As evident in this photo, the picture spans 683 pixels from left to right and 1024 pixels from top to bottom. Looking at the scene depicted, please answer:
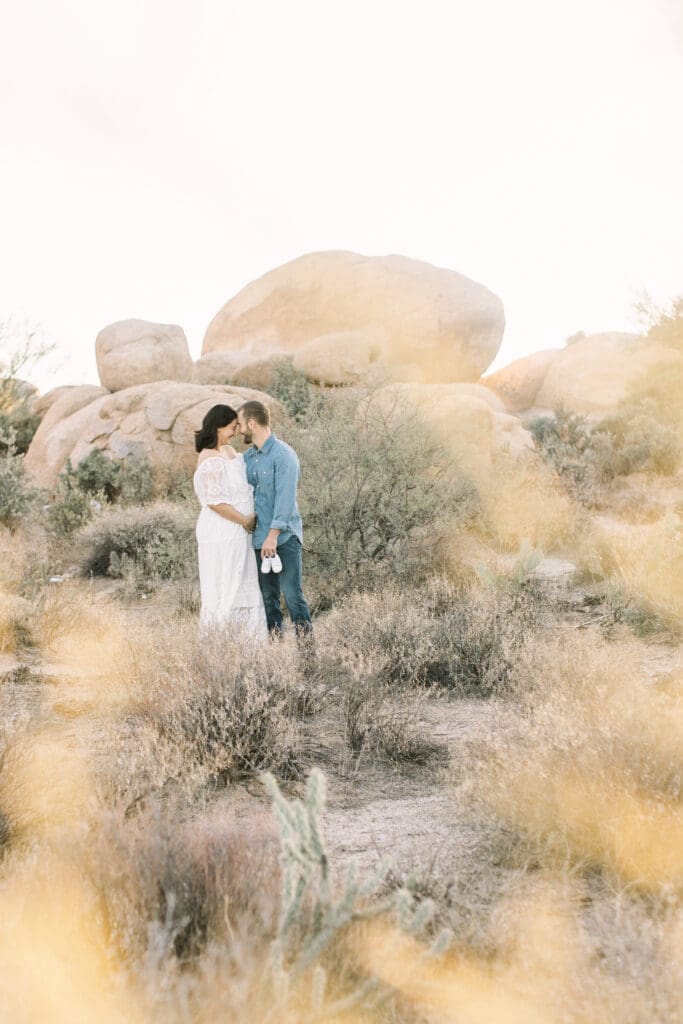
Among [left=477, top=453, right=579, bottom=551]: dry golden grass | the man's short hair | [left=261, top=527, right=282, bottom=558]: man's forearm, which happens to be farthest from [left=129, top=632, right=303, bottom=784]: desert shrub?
[left=477, top=453, right=579, bottom=551]: dry golden grass

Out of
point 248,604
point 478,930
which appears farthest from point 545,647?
point 478,930

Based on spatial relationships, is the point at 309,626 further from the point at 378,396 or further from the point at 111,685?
the point at 378,396

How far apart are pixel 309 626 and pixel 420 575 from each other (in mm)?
3166

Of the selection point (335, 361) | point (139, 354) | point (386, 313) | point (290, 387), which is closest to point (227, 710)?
point (290, 387)

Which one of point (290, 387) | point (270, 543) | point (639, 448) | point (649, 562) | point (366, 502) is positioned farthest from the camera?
point (290, 387)

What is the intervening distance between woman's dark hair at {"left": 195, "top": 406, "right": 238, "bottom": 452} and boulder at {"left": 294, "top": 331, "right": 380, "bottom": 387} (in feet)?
50.3

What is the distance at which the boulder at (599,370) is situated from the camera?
69.6 feet

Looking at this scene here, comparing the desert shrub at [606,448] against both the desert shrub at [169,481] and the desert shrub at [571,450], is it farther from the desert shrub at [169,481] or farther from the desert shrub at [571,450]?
the desert shrub at [169,481]

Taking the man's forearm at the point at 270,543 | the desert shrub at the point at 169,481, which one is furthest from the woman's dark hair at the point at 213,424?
the desert shrub at the point at 169,481

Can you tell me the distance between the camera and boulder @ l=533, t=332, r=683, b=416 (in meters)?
21.2

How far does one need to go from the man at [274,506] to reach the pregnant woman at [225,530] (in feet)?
0.29

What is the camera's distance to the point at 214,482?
5.78 meters

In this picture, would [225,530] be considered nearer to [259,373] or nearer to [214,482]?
[214,482]

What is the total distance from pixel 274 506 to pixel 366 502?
3034 mm
